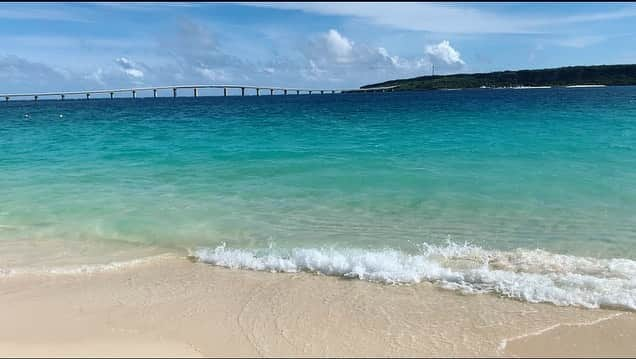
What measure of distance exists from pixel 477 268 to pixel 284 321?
3.31 metres

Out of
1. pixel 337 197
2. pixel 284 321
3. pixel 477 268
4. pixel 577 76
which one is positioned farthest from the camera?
pixel 577 76

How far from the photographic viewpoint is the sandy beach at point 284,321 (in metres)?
5.35

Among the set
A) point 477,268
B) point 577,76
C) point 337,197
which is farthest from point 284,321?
point 577,76

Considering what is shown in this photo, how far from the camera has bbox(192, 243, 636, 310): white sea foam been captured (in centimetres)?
654

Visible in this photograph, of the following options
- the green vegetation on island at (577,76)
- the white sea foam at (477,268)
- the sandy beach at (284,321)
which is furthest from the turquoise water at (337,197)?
the green vegetation on island at (577,76)

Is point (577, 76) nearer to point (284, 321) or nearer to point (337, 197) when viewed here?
point (337, 197)

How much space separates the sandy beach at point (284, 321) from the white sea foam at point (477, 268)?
256mm

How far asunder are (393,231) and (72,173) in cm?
1254

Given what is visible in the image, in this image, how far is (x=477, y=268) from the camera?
24.8ft

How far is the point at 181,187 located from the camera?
1442 centimetres

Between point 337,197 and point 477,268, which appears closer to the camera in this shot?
point 477,268

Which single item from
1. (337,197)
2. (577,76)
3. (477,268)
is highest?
(577,76)

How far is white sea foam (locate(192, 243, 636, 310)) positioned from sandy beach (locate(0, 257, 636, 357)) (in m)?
0.26

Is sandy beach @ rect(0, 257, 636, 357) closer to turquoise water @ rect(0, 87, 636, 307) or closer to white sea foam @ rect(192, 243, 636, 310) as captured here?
white sea foam @ rect(192, 243, 636, 310)
